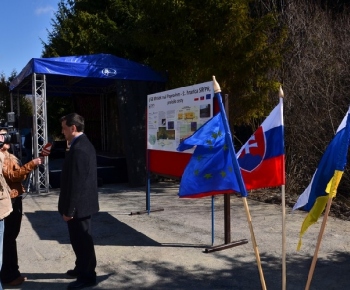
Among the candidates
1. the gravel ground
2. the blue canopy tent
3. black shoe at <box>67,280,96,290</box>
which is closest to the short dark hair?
black shoe at <box>67,280,96,290</box>

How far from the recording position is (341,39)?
11.8 meters

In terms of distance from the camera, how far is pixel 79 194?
471cm

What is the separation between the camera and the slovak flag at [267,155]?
154 inches

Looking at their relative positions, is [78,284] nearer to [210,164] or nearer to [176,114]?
[210,164]

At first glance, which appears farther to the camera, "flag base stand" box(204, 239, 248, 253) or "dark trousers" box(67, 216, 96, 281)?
"flag base stand" box(204, 239, 248, 253)

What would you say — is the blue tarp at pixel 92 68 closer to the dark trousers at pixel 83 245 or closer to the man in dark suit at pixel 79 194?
the man in dark suit at pixel 79 194

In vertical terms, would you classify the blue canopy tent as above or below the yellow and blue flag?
above

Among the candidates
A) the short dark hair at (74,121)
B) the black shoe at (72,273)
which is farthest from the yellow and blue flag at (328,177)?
the black shoe at (72,273)

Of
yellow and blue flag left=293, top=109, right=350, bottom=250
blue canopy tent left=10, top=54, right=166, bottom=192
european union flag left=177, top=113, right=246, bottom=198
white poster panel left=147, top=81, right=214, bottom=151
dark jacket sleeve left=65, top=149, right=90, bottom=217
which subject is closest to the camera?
yellow and blue flag left=293, top=109, right=350, bottom=250

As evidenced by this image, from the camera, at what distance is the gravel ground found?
16.7 ft

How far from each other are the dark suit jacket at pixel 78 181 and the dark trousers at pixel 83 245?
0.15 meters

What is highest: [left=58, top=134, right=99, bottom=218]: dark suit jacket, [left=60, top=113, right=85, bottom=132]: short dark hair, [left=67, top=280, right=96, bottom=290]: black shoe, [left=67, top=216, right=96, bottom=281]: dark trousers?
[left=60, top=113, right=85, bottom=132]: short dark hair

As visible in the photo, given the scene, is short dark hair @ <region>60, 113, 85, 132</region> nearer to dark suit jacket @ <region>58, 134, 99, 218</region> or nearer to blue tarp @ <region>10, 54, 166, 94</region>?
dark suit jacket @ <region>58, 134, 99, 218</region>

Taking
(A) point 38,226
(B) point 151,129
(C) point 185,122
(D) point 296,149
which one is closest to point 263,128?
(C) point 185,122
